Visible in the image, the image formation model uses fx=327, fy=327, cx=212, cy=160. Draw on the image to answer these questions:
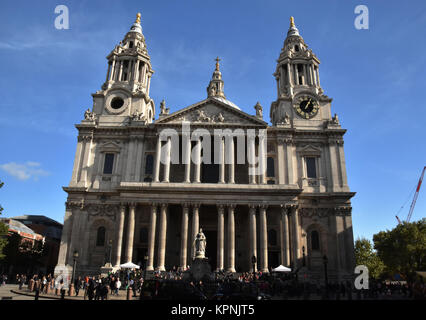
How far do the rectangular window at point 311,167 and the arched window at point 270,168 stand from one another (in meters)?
4.53

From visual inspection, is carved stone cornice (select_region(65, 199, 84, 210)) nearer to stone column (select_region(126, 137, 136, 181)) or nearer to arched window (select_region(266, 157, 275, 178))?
stone column (select_region(126, 137, 136, 181))

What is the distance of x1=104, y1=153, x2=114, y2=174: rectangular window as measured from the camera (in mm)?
42656

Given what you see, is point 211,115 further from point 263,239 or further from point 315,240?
point 315,240

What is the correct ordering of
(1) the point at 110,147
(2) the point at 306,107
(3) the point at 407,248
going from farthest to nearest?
(3) the point at 407,248, (2) the point at 306,107, (1) the point at 110,147

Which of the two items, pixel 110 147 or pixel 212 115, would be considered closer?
pixel 212 115

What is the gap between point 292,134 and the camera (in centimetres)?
4369

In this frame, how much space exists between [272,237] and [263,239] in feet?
12.1

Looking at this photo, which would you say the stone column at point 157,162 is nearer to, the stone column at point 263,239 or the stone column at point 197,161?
the stone column at point 197,161

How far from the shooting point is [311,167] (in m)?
43.0

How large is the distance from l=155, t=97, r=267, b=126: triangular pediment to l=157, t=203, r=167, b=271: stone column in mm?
11823

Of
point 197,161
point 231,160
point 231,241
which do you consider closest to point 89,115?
point 197,161

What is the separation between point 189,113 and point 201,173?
26.6 ft

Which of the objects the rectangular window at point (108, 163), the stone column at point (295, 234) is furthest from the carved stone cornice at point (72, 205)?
the stone column at point (295, 234)
